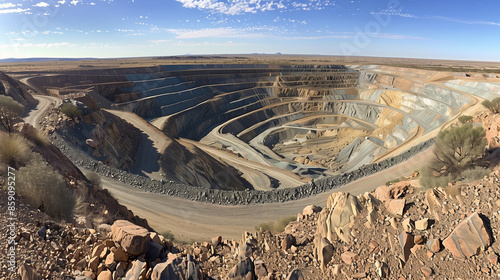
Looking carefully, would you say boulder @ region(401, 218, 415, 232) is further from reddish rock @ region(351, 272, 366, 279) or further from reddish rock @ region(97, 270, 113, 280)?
reddish rock @ region(97, 270, 113, 280)

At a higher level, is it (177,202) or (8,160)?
(8,160)

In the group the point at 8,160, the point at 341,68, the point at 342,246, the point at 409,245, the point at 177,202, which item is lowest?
the point at 177,202

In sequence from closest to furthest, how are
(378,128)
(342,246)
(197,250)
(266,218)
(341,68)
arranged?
(342,246) → (197,250) → (266,218) → (378,128) → (341,68)

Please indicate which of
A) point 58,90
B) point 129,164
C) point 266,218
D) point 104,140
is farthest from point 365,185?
point 58,90

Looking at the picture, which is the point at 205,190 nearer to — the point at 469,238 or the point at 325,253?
the point at 325,253

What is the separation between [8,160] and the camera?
10.7 metres

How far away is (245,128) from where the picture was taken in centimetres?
7175

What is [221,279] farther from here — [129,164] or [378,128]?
[378,128]

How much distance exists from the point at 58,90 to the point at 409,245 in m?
63.0

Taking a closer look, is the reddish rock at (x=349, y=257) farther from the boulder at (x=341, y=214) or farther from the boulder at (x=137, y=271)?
the boulder at (x=137, y=271)

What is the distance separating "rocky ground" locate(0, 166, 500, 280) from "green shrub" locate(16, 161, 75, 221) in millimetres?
902

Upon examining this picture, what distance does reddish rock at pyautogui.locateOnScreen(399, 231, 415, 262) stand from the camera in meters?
7.52

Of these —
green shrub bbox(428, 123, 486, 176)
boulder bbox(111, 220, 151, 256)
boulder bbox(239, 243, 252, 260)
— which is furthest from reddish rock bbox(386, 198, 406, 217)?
green shrub bbox(428, 123, 486, 176)

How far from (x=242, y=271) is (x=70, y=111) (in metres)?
26.6
